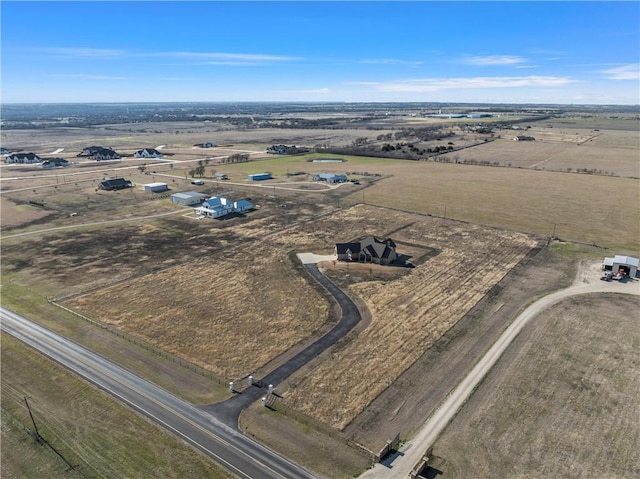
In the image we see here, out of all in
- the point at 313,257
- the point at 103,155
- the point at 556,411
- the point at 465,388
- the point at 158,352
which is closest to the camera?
the point at 556,411

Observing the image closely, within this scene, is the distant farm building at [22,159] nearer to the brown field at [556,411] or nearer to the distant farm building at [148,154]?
the distant farm building at [148,154]

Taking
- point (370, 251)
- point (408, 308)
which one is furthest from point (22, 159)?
point (408, 308)

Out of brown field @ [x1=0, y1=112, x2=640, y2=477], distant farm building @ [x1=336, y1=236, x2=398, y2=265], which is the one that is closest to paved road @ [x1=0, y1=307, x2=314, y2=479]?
brown field @ [x1=0, y1=112, x2=640, y2=477]

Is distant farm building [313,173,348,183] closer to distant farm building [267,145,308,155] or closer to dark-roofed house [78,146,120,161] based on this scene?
distant farm building [267,145,308,155]

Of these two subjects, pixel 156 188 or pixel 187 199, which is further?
pixel 156 188

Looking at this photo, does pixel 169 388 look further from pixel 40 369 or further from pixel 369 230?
pixel 369 230

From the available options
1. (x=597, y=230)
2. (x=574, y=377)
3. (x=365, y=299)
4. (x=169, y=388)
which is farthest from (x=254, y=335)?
(x=597, y=230)

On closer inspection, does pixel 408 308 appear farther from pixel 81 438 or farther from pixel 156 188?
pixel 156 188
